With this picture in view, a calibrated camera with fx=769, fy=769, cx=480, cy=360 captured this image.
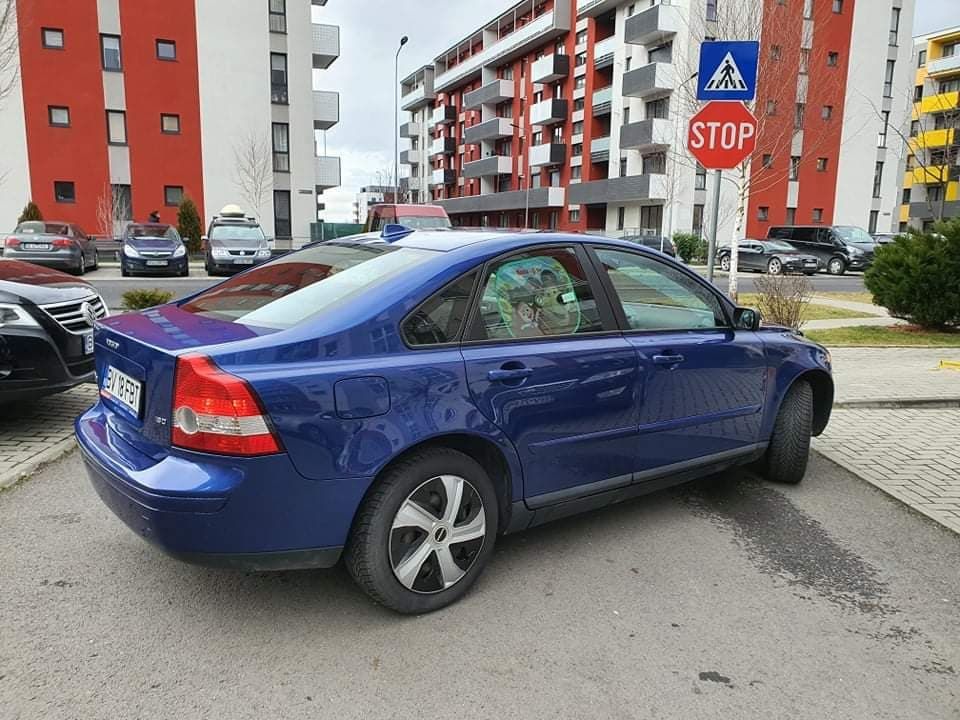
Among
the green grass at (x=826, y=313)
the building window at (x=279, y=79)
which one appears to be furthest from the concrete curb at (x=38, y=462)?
the building window at (x=279, y=79)

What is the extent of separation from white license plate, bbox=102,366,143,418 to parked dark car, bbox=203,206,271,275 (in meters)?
18.5

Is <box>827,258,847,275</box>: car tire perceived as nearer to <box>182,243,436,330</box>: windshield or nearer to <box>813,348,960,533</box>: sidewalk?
<box>813,348,960,533</box>: sidewalk

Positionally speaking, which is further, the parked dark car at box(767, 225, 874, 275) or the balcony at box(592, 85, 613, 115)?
the balcony at box(592, 85, 613, 115)

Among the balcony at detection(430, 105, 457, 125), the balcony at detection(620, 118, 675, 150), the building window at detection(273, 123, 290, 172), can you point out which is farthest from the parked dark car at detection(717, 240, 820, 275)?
the balcony at detection(430, 105, 457, 125)

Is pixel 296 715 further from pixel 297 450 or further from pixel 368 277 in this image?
pixel 368 277

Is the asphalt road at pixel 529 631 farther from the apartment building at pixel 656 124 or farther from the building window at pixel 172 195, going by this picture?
the building window at pixel 172 195

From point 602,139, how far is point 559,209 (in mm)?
6565

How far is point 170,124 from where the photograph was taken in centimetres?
3497

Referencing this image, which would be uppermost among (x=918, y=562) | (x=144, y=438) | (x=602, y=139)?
(x=602, y=139)

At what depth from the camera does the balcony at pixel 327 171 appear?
39.1 m

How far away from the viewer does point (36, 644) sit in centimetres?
290

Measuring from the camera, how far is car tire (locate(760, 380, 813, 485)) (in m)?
4.77

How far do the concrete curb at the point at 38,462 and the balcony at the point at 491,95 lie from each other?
57531 millimetres

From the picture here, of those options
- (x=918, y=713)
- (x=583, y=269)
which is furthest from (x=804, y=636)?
(x=583, y=269)
